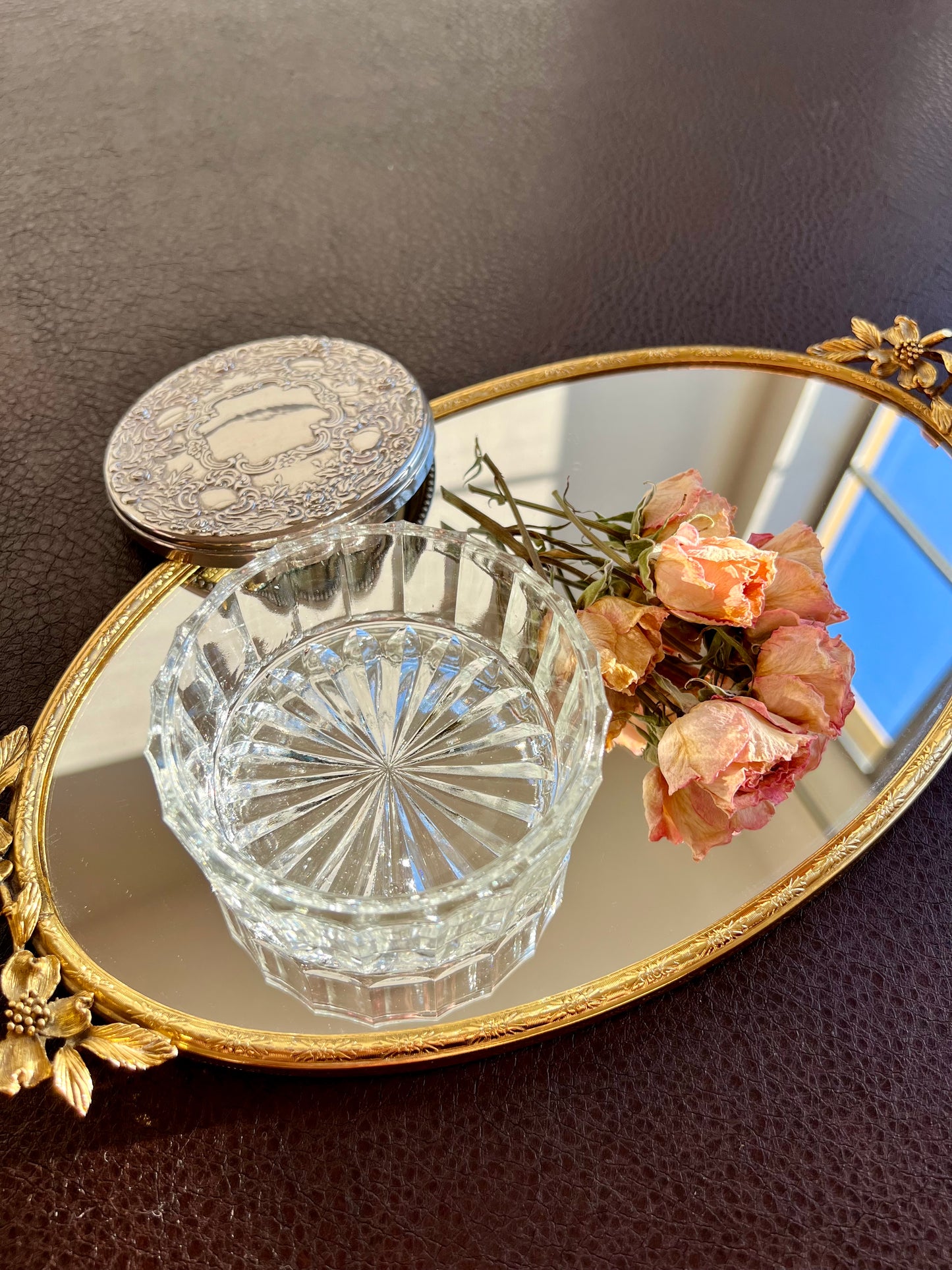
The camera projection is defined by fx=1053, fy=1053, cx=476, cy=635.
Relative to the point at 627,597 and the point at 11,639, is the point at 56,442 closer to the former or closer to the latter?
the point at 11,639

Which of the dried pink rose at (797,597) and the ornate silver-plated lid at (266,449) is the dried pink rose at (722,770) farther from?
the ornate silver-plated lid at (266,449)

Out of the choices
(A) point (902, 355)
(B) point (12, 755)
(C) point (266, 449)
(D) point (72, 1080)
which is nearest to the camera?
(D) point (72, 1080)

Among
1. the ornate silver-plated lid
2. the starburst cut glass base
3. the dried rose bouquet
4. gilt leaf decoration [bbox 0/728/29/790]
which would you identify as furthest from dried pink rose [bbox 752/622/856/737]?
gilt leaf decoration [bbox 0/728/29/790]

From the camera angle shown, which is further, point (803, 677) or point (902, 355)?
point (902, 355)

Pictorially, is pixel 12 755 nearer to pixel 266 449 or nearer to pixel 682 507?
pixel 266 449

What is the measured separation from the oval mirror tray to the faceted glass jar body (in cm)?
2

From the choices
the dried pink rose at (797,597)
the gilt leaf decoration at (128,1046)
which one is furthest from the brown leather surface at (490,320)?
the dried pink rose at (797,597)

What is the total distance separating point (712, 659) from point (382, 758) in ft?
0.61

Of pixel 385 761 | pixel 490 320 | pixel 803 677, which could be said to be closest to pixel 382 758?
pixel 385 761

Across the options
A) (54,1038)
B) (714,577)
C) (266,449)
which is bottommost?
(54,1038)

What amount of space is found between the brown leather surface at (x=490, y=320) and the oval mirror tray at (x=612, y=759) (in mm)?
24

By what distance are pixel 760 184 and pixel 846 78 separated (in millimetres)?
240

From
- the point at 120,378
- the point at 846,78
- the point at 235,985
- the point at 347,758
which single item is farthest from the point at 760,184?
the point at 235,985

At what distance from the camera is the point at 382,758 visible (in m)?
0.58
